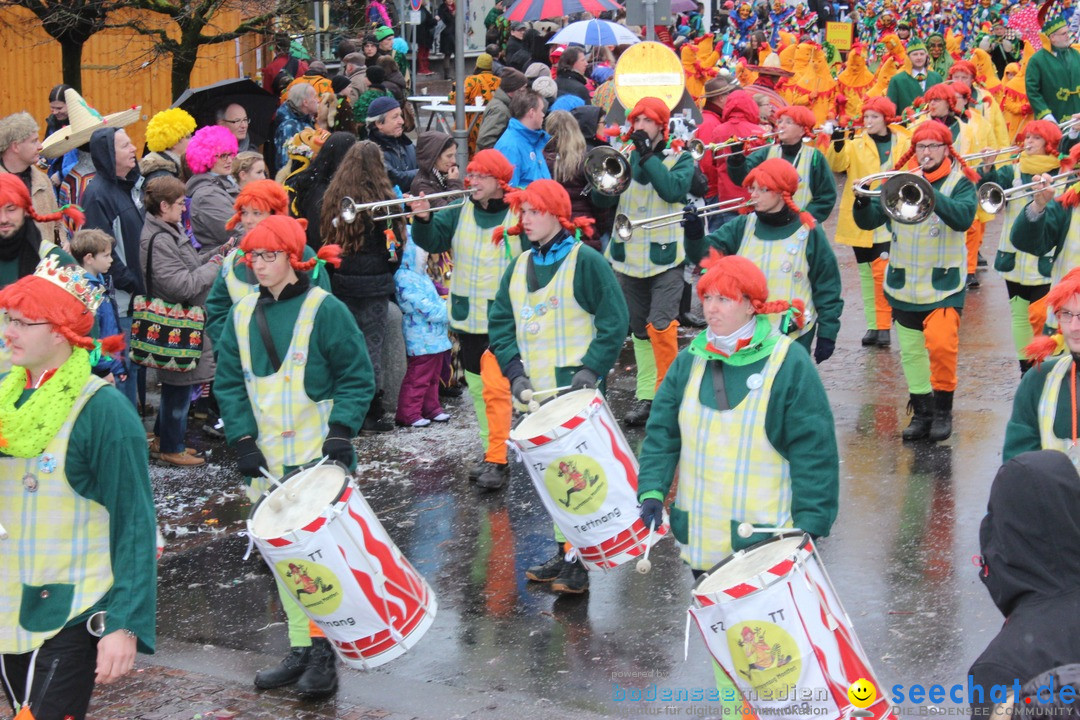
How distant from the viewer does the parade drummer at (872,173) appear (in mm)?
11617

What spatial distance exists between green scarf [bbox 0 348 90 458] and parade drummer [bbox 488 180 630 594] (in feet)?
9.20

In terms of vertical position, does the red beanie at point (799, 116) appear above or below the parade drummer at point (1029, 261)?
above

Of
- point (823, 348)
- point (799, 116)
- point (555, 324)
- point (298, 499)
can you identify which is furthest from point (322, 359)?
point (799, 116)

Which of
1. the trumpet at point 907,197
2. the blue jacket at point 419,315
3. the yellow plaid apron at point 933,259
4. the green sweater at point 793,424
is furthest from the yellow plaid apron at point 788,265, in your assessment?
the green sweater at point 793,424

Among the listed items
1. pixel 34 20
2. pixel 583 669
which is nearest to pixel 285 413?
pixel 583 669

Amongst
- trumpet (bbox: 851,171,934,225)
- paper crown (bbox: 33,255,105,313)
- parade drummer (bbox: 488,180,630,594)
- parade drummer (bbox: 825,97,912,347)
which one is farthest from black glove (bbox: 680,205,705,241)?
paper crown (bbox: 33,255,105,313)

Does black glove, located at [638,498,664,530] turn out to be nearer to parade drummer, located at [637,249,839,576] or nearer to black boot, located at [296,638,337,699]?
parade drummer, located at [637,249,839,576]

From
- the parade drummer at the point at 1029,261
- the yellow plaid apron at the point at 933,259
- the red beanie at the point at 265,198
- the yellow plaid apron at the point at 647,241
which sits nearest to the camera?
the red beanie at the point at 265,198

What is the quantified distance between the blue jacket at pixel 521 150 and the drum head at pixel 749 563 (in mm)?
6235

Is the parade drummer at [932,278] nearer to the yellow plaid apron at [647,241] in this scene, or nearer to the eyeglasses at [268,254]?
the yellow plaid apron at [647,241]

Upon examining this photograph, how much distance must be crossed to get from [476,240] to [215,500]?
219cm

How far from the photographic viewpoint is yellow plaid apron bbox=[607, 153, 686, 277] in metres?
9.77

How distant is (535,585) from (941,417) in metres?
3.40

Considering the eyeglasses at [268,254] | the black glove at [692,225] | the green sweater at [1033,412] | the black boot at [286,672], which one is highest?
the eyeglasses at [268,254]
